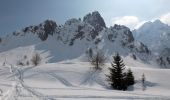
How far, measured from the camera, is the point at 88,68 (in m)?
90.3

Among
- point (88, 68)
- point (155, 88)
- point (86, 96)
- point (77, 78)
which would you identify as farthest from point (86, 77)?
point (86, 96)

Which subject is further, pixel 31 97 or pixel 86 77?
pixel 86 77

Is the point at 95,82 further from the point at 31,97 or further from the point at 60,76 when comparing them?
the point at 31,97

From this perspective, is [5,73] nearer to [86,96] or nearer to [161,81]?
[161,81]

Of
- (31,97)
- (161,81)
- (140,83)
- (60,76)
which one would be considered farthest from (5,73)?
(31,97)

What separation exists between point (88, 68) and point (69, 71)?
321 inches

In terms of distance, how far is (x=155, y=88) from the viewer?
73.2 meters

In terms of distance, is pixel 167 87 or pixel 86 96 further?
pixel 167 87

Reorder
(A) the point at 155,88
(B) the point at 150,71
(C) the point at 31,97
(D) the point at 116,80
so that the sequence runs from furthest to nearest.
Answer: (B) the point at 150,71
(A) the point at 155,88
(D) the point at 116,80
(C) the point at 31,97

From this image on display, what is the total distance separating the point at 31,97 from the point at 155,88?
45.4 metres

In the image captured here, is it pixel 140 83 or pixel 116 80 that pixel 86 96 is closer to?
pixel 116 80

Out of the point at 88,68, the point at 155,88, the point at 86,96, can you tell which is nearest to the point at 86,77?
the point at 88,68

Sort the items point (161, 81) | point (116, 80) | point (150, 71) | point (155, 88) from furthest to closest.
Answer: point (150, 71), point (161, 81), point (155, 88), point (116, 80)

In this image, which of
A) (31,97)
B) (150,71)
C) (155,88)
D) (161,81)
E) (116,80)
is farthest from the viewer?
(150,71)
